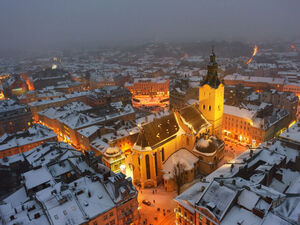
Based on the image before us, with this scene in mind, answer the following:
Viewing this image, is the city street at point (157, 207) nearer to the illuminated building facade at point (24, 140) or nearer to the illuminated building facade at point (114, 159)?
the illuminated building facade at point (114, 159)

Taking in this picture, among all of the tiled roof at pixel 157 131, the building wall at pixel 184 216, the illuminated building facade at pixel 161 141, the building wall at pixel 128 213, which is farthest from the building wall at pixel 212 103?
the building wall at pixel 128 213

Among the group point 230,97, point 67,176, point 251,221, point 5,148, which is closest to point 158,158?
point 67,176

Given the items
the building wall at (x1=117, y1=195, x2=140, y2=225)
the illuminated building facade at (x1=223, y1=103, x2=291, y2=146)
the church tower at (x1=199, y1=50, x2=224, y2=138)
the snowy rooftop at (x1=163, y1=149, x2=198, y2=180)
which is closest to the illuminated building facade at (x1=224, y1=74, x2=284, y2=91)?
the illuminated building facade at (x1=223, y1=103, x2=291, y2=146)

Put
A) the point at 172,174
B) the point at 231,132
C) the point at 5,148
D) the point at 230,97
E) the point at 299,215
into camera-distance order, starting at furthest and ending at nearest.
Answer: the point at 230,97, the point at 231,132, the point at 5,148, the point at 172,174, the point at 299,215

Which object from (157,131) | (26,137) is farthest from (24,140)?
(157,131)

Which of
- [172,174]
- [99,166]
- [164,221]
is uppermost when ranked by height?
[99,166]

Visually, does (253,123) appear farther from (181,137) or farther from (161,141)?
(161,141)

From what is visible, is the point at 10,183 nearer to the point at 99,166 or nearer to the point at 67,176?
the point at 67,176
